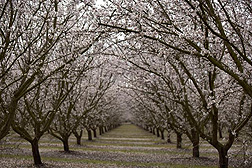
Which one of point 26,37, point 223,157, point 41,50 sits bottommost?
point 223,157

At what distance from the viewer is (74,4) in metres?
8.47

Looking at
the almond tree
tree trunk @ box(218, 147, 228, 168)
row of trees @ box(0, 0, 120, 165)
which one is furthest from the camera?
tree trunk @ box(218, 147, 228, 168)

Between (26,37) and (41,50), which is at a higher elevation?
(26,37)

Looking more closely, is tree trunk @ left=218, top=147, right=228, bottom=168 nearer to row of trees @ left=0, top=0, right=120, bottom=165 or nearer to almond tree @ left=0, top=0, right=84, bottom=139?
row of trees @ left=0, top=0, right=120, bottom=165

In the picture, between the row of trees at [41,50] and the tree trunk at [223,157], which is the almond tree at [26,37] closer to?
the row of trees at [41,50]

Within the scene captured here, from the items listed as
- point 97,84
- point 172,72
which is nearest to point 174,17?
point 172,72

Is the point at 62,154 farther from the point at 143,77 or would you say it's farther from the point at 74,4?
the point at 74,4

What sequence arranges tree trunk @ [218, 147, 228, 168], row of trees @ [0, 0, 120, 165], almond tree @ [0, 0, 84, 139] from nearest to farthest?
almond tree @ [0, 0, 84, 139]
row of trees @ [0, 0, 120, 165]
tree trunk @ [218, 147, 228, 168]

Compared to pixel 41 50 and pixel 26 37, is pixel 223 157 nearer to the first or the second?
pixel 41 50

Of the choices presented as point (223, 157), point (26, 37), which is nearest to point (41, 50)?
point (26, 37)

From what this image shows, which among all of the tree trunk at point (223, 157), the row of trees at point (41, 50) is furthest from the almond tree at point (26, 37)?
the tree trunk at point (223, 157)

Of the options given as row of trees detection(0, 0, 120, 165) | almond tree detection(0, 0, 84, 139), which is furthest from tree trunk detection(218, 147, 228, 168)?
almond tree detection(0, 0, 84, 139)

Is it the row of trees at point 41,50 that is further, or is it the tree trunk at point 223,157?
the tree trunk at point 223,157

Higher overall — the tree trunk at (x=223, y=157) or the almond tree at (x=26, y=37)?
the almond tree at (x=26, y=37)
